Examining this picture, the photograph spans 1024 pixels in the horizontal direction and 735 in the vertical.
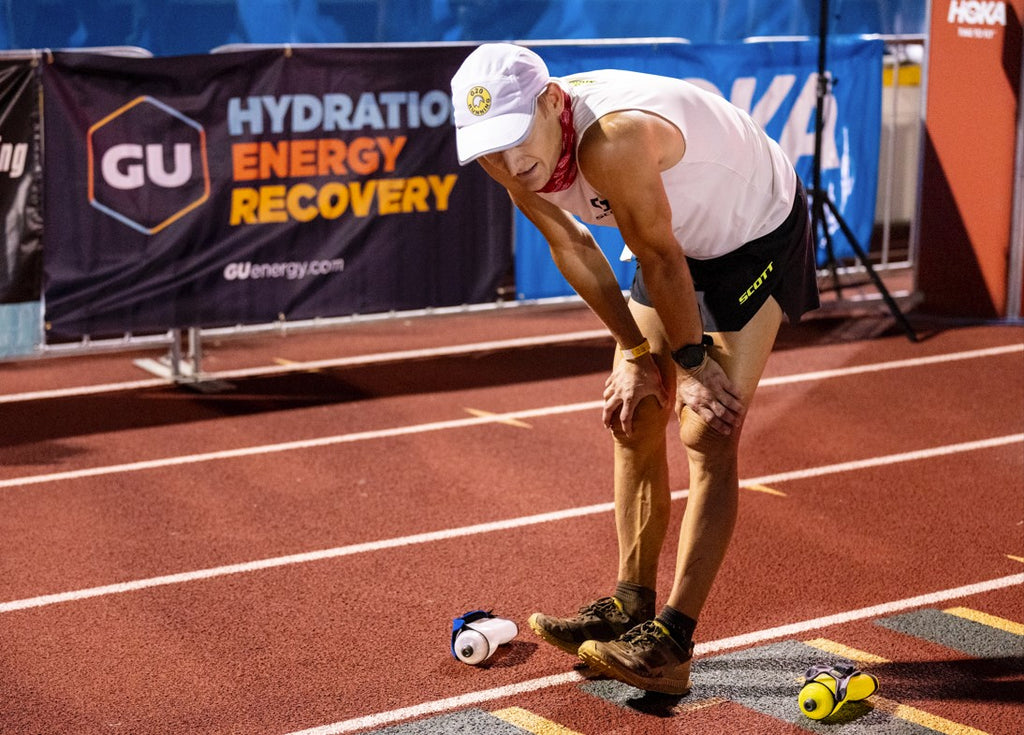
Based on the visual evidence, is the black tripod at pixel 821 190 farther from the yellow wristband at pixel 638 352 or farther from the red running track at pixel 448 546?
the yellow wristband at pixel 638 352

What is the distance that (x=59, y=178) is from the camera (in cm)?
766

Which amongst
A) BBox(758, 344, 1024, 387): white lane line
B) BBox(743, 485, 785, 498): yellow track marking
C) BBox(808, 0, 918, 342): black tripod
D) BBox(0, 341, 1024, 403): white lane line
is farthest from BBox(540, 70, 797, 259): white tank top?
BBox(808, 0, 918, 342): black tripod

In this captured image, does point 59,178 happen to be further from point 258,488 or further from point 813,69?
point 813,69

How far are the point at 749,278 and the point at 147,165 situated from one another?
4.95 metres

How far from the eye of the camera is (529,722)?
3.91 metres

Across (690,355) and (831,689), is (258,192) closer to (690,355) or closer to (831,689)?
(690,355)

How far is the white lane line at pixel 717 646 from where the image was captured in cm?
393

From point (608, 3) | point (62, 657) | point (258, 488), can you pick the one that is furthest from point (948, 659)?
point (608, 3)

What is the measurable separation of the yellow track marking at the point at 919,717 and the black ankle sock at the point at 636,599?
2.38 ft

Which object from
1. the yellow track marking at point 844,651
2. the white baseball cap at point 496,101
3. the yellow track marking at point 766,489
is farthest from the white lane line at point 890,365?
the white baseball cap at point 496,101

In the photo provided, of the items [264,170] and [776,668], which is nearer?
[776,668]

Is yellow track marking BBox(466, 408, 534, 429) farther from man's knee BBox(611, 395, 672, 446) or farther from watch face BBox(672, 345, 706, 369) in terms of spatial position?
watch face BBox(672, 345, 706, 369)

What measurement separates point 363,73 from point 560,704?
17.4 ft

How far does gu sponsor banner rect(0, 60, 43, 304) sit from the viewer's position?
7.46 m
